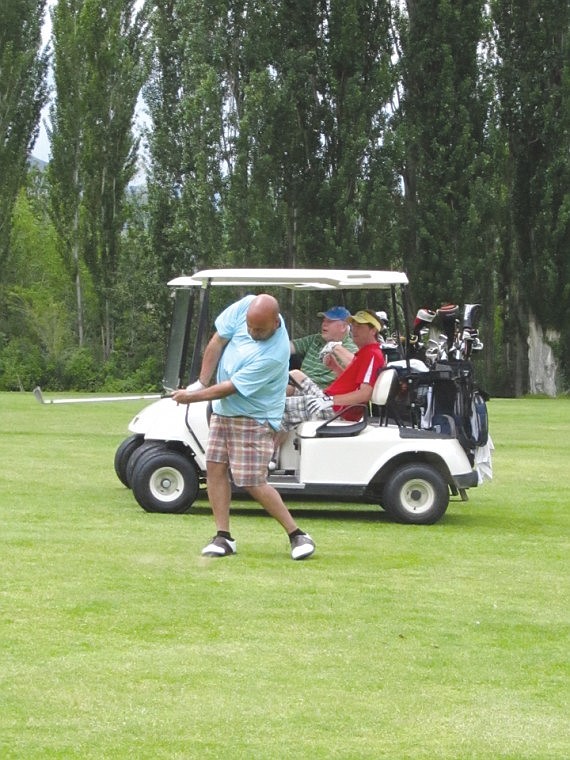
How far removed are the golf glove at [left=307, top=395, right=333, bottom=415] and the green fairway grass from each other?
0.87 meters

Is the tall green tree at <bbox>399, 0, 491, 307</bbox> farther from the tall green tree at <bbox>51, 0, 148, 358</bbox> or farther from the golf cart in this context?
the golf cart

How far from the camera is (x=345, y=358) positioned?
39.1 ft

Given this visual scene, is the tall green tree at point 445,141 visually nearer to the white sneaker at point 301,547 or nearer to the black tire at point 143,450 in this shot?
the black tire at point 143,450

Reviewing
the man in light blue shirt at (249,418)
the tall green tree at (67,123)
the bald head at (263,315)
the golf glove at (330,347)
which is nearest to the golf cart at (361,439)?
the golf glove at (330,347)

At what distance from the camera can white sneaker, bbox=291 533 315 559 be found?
29.9 ft

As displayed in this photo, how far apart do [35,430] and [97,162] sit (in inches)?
996

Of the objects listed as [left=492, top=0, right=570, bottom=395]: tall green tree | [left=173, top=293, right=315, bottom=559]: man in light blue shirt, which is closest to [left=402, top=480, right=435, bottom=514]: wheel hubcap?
[left=173, top=293, right=315, bottom=559]: man in light blue shirt

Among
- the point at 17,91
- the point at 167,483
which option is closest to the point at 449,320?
the point at 167,483

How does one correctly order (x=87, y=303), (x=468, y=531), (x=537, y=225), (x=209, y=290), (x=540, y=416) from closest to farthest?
1. (x=468, y=531)
2. (x=209, y=290)
3. (x=540, y=416)
4. (x=537, y=225)
5. (x=87, y=303)

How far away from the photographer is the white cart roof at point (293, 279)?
38.1 feet

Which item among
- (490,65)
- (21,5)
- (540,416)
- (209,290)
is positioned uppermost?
(21,5)

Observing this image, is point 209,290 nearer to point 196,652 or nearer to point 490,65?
point 196,652

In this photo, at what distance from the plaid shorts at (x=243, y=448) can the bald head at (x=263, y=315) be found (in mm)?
560

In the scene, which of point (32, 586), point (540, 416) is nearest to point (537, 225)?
point (540, 416)
